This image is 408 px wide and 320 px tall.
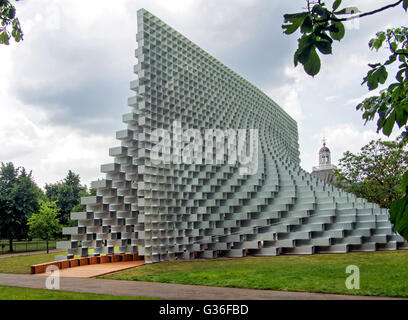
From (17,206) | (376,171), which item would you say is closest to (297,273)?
(376,171)

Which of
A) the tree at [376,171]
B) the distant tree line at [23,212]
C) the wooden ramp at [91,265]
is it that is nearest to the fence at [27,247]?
the distant tree line at [23,212]

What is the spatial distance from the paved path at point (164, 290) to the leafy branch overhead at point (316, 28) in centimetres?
772

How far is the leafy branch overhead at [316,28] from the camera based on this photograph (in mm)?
1477

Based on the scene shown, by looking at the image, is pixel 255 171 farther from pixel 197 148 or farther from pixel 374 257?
pixel 374 257

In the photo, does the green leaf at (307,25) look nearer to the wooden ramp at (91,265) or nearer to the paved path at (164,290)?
the paved path at (164,290)

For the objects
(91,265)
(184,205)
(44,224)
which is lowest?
(91,265)

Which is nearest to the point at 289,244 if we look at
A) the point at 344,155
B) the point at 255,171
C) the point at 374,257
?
the point at 374,257

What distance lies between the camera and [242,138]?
23781 mm

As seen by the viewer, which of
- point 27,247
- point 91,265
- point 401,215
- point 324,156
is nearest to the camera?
point 401,215

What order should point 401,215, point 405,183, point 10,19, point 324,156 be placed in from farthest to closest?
1. point 324,156
2. point 10,19
3. point 405,183
4. point 401,215

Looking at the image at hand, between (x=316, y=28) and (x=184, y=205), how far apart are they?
1700 cm

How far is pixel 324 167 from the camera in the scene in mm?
57312

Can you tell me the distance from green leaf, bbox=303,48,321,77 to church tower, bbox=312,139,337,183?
54.7m

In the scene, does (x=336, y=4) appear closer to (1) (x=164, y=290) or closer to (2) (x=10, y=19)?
(2) (x=10, y=19)
